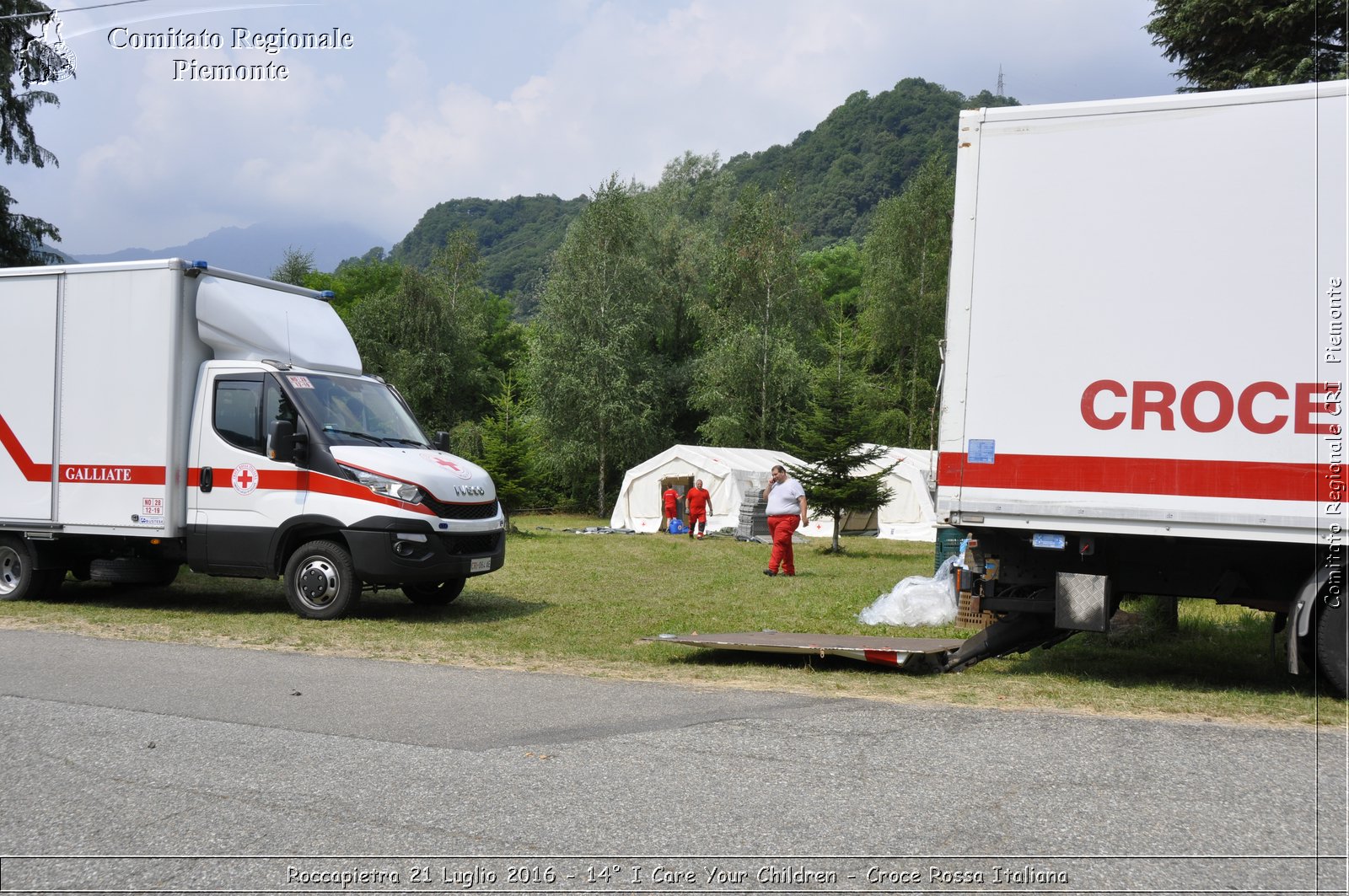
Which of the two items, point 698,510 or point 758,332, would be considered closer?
point 698,510

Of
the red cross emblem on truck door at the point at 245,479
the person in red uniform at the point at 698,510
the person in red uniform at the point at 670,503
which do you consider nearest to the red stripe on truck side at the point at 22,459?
the red cross emblem on truck door at the point at 245,479

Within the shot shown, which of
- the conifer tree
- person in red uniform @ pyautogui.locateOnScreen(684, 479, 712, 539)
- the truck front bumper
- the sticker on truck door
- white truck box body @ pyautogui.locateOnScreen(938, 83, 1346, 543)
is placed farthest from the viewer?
person in red uniform @ pyautogui.locateOnScreen(684, 479, 712, 539)

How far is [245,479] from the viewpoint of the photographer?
1051cm

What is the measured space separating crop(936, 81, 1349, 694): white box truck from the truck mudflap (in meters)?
0.03

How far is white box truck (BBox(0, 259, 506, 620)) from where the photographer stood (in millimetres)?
10227

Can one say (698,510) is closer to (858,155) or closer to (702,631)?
(702,631)

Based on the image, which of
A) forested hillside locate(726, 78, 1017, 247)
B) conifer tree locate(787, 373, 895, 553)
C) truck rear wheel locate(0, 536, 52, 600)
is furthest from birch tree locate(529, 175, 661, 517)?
forested hillside locate(726, 78, 1017, 247)

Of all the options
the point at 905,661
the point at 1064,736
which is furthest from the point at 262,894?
the point at 905,661

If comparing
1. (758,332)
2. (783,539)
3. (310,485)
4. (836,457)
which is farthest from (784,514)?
(758,332)

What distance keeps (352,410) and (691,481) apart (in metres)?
18.9

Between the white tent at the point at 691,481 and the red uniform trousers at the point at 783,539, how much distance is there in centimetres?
1126

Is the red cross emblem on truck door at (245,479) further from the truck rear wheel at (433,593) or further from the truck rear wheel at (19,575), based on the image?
the truck rear wheel at (19,575)

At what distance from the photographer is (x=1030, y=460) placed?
7.63 m

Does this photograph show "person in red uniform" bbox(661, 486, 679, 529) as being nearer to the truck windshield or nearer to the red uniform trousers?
the red uniform trousers
